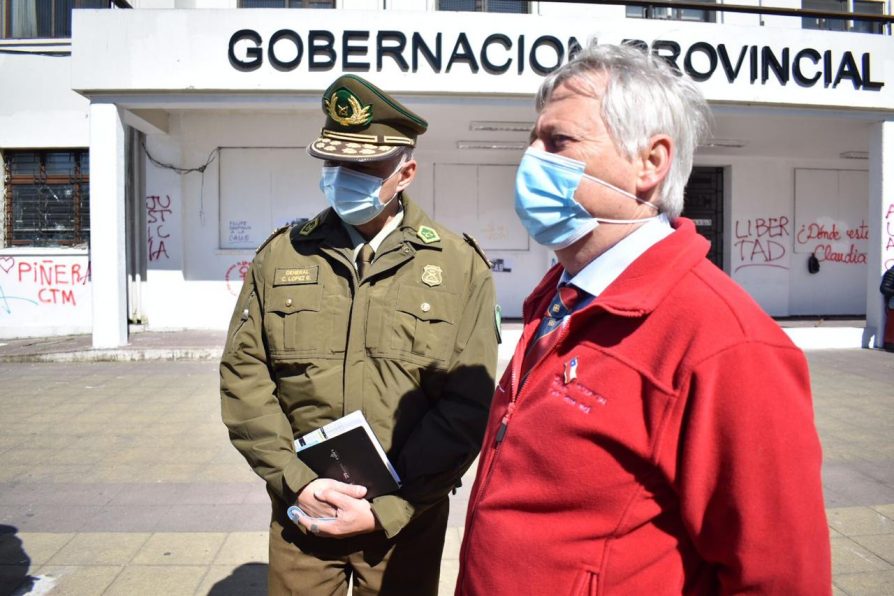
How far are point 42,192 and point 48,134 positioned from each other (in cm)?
104

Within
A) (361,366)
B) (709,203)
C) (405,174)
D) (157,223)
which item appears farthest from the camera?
(709,203)

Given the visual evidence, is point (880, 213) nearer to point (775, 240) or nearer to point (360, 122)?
point (775, 240)

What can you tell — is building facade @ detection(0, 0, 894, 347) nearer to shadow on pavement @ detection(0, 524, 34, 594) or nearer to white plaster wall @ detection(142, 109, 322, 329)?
white plaster wall @ detection(142, 109, 322, 329)

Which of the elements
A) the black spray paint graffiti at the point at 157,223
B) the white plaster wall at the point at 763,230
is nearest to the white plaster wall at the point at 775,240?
the white plaster wall at the point at 763,230

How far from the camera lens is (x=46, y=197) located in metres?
11.7

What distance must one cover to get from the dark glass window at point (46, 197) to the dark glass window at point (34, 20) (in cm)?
213

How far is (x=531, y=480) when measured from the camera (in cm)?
127

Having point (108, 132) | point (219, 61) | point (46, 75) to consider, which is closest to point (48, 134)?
point (46, 75)

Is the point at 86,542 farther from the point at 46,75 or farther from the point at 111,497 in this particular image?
the point at 46,75

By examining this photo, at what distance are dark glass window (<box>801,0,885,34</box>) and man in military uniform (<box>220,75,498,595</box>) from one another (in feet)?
44.7

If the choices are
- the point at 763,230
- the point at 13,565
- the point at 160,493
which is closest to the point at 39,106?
the point at 160,493

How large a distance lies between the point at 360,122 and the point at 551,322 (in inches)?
42.1

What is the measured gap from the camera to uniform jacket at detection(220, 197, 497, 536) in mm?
2012

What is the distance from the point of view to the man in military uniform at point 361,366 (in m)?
2.00
